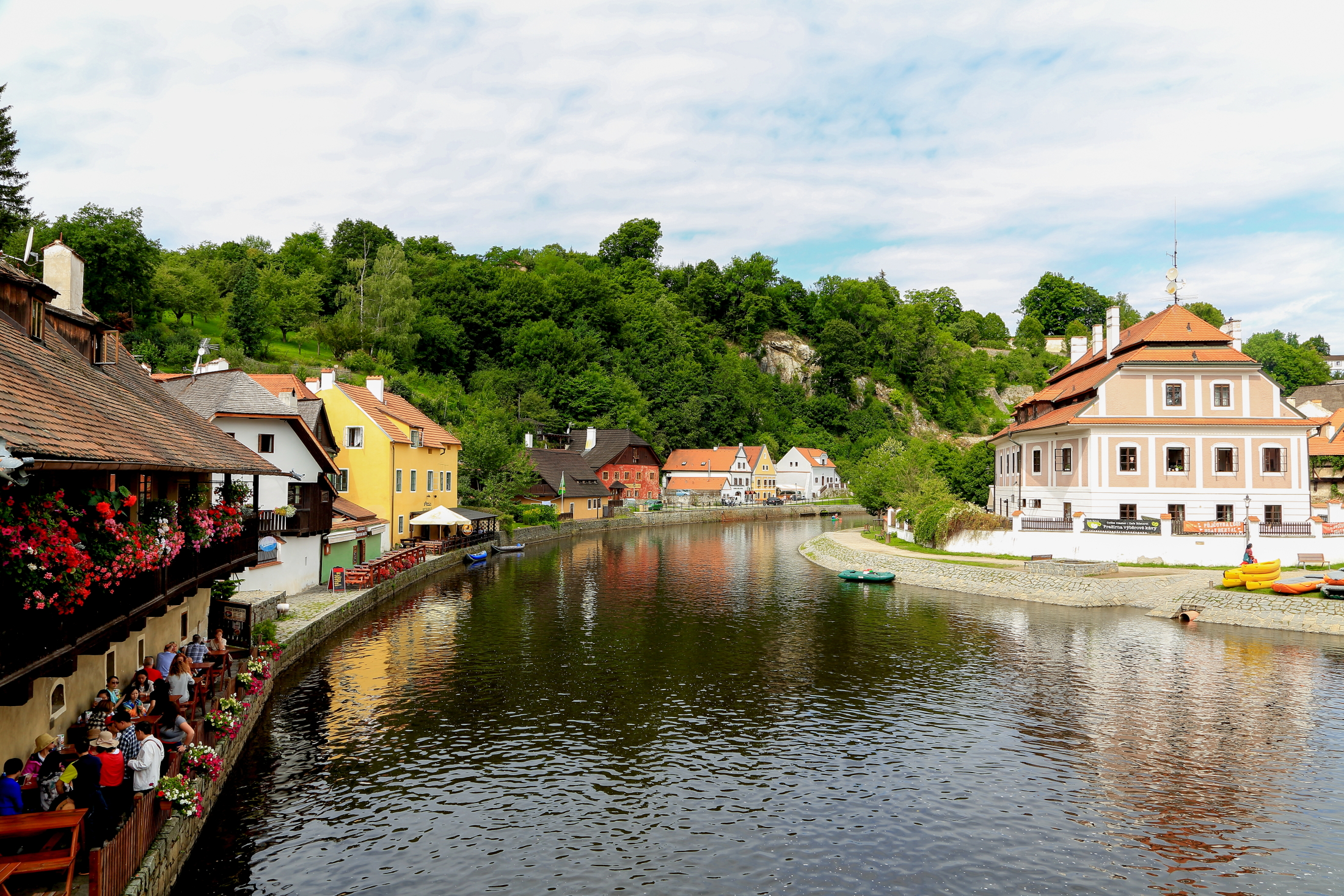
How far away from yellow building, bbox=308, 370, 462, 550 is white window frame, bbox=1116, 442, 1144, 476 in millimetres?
41722

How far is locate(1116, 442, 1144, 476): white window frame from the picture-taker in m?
45.4

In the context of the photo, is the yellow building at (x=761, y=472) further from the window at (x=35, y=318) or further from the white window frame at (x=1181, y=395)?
the window at (x=35, y=318)

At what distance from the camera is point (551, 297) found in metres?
132

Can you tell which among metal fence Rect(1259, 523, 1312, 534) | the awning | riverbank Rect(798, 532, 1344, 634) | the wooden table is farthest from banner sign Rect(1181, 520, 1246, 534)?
the wooden table


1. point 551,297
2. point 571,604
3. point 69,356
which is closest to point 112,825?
point 69,356

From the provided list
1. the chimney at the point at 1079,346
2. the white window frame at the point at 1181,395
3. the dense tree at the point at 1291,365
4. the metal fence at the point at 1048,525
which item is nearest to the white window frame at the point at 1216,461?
the white window frame at the point at 1181,395

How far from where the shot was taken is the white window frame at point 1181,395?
45.8 meters

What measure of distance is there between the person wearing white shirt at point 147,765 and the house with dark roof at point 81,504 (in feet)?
5.05

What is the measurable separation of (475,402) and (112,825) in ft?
301

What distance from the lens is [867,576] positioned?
46.7 metres

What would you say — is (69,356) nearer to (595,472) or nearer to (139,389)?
(139,389)

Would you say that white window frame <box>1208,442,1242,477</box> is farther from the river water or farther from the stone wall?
the river water

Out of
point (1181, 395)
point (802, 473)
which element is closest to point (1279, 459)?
point (1181, 395)

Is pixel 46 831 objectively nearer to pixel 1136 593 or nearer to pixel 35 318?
pixel 35 318
